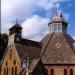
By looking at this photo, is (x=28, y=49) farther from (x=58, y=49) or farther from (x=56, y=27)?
(x=56, y=27)

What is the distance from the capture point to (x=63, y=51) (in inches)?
2424

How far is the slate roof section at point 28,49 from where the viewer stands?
62850 millimetres

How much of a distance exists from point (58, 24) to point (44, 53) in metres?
9.89

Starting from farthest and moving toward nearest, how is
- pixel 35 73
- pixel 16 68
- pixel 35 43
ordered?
1. pixel 35 43
2. pixel 16 68
3. pixel 35 73

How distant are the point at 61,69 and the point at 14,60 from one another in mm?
10189

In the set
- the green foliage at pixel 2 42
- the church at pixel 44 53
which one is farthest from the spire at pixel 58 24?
the green foliage at pixel 2 42

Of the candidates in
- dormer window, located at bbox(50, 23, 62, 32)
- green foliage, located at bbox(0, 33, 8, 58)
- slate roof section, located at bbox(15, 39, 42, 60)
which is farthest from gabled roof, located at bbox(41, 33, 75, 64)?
green foliage, located at bbox(0, 33, 8, 58)

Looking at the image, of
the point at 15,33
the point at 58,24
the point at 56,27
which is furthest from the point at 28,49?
the point at 58,24

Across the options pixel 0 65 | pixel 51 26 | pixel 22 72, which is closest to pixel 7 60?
pixel 0 65

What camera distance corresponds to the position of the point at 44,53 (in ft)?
205

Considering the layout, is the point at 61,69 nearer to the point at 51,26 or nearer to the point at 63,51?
the point at 63,51

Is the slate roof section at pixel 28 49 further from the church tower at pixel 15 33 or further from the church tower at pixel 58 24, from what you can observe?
the church tower at pixel 58 24

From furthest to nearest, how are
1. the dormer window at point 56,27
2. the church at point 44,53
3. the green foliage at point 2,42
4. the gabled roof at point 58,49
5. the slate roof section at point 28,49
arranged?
the green foliage at point 2,42 → the dormer window at point 56,27 → the slate roof section at point 28,49 → the gabled roof at point 58,49 → the church at point 44,53

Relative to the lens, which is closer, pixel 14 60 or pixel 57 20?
pixel 14 60
